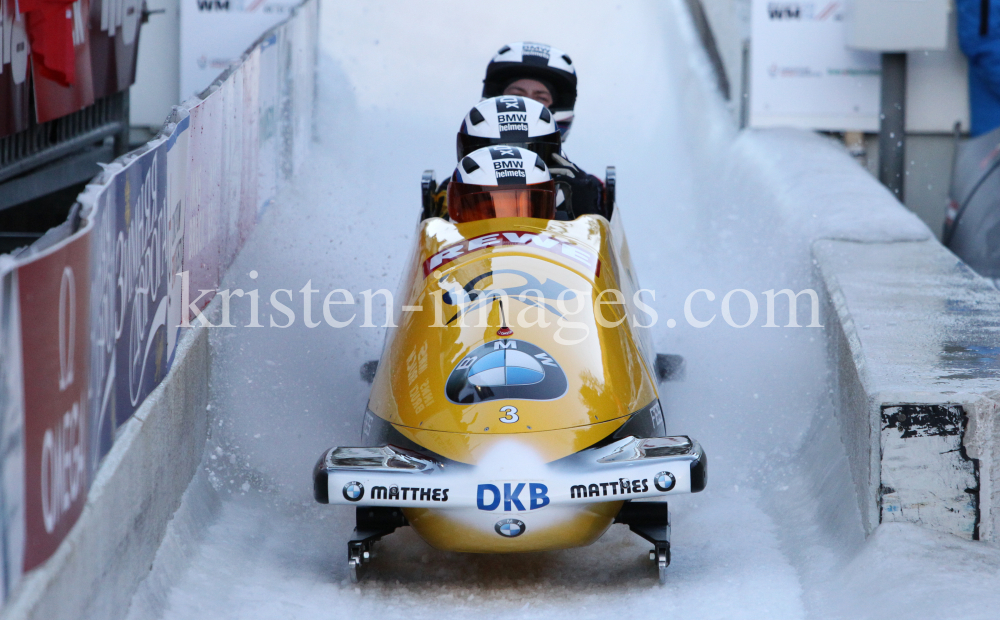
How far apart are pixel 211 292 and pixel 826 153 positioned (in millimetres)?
4659

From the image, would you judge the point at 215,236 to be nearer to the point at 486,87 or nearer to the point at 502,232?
the point at 502,232

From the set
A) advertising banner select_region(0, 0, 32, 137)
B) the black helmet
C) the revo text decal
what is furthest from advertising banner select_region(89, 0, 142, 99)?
the revo text decal

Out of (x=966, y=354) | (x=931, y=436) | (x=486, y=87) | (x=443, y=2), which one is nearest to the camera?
(x=931, y=436)

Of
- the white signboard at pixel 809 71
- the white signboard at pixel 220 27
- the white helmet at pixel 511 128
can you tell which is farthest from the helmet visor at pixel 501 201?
the white signboard at pixel 220 27

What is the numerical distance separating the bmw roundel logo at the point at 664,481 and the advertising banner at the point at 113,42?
4.98 m

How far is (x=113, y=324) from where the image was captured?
2.67m

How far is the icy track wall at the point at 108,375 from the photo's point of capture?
6.53ft

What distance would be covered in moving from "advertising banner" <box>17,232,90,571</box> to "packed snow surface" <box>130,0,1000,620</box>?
568mm

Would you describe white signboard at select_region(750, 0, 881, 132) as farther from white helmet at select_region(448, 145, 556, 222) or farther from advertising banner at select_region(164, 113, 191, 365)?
advertising banner at select_region(164, 113, 191, 365)

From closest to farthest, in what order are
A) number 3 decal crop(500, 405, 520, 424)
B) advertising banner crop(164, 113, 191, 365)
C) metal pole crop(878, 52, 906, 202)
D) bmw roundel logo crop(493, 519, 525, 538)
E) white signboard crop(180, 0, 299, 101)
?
1. bmw roundel logo crop(493, 519, 525, 538)
2. number 3 decal crop(500, 405, 520, 424)
3. advertising banner crop(164, 113, 191, 365)
4. metal pole crop(878, 52, 906, 202)
5. white signboard crop(180, 0, 299, 101)

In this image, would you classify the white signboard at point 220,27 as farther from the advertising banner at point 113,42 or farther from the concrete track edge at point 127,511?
the concrete track edge at point 127,511

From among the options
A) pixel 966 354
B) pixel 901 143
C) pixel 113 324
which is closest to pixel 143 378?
pixel 113 324

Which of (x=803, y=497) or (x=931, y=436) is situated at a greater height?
(x=931, y=436)

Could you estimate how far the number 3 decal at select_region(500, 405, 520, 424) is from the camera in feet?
9.79
